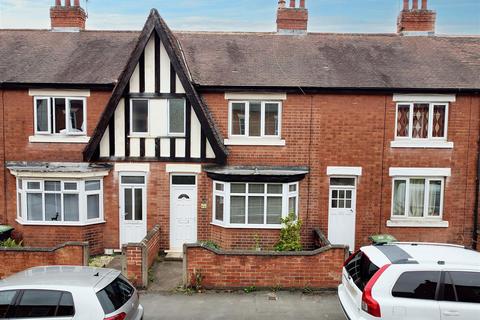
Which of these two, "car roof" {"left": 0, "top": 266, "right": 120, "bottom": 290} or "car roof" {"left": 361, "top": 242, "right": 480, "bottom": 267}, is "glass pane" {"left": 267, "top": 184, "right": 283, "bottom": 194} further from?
"car roof" {"left": 0, "top": 266, "right": 120, "bottom": 290}

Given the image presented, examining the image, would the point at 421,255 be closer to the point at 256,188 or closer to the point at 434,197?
the point at 256,188

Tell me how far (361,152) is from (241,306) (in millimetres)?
6661

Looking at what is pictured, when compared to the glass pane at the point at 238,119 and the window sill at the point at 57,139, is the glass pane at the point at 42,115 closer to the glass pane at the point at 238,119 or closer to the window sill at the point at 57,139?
the window sill at the point at 57,139

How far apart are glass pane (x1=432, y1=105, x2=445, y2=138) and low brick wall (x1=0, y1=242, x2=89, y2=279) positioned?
1119cm

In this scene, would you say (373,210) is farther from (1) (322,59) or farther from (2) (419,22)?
(2) (419,22)

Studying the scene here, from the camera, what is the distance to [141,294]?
1003 cm

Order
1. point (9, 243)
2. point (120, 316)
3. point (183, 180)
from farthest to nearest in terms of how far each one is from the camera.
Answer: point (183, 180) < point (9, 243) < point (120, 316)

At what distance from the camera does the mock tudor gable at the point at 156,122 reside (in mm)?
12703

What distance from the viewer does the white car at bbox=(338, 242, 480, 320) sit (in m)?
6.69

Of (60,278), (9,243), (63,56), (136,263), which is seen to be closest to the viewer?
(60,278)

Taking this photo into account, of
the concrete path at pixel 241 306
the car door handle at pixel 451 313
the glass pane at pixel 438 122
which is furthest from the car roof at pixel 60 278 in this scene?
the glass pane at pixel 438 122

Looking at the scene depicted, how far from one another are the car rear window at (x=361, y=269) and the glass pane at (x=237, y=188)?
5.35 m

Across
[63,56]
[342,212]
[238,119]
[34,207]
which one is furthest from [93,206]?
[342,212]

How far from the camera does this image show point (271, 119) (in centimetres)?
1347
